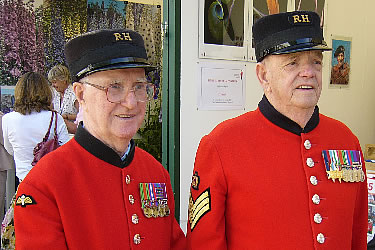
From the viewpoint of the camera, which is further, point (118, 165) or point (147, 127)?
point (147, 127)

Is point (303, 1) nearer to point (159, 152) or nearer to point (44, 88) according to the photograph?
point (159, 152)

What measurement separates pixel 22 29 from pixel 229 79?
7.99 feet

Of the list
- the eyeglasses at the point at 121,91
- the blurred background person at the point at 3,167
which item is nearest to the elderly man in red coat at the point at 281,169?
the eyeglasses at the point at 121,91

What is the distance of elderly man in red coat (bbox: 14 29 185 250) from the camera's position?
125cm

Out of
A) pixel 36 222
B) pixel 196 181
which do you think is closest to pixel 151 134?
pixel 196 181

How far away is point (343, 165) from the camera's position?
1650 mm

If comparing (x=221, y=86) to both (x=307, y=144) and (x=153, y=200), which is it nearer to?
(x=307, y=144)

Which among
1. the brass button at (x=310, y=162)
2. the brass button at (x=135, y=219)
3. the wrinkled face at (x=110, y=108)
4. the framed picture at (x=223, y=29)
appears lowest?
the brass button at (x=135, y=219)

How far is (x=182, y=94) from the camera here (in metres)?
3.04

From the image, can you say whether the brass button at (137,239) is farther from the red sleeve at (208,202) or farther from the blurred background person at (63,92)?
the blurred background person at (63,92)

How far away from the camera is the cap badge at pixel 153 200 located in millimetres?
1485

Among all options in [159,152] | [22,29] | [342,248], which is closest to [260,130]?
[342,248]

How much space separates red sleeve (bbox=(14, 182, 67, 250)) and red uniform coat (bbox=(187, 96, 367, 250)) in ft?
1.90

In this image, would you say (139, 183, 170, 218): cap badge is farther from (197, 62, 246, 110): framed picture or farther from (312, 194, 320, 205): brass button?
(197, 62, 246, 110): framed picture
